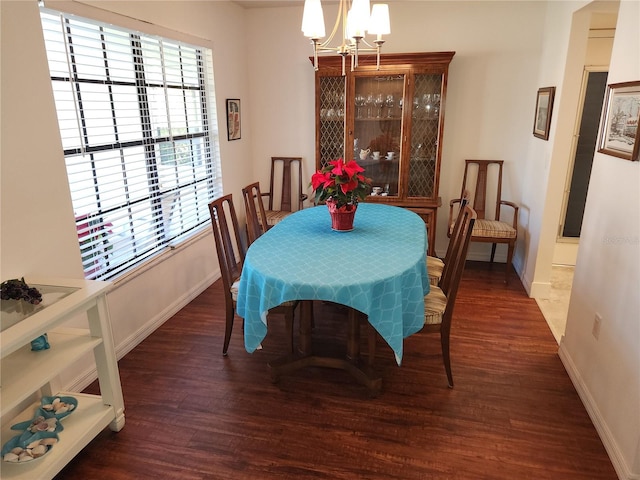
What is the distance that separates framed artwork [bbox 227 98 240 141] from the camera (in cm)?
404

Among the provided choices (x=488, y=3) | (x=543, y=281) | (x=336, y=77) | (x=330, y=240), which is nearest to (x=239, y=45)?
(x=336, y=77)

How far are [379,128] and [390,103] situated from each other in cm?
25

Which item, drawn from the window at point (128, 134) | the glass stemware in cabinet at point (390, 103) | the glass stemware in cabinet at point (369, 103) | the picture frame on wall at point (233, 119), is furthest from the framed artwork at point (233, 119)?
the glass stemware in cabinet at point (390, 103)

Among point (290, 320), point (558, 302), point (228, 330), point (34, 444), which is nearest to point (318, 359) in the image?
point (290, 320)

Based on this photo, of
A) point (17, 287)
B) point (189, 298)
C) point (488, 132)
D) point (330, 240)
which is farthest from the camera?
point (488, 132)

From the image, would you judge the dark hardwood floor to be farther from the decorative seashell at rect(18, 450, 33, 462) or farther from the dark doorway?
the dark doorway

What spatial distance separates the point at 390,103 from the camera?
4055mm

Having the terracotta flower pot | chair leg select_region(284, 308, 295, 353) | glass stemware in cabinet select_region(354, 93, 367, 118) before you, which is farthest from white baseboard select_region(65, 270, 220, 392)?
glass stemware in cabinet select_region(354, 93, 367, 118)

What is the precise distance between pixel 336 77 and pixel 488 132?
5.10ft

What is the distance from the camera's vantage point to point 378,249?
2.43 m

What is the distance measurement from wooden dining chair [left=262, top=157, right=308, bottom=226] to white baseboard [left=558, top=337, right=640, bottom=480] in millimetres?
2807

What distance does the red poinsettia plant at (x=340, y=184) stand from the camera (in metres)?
2.51

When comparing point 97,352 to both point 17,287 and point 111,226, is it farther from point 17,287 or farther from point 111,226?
point 111,226

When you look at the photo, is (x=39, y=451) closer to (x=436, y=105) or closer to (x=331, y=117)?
(x=331, y=117)
